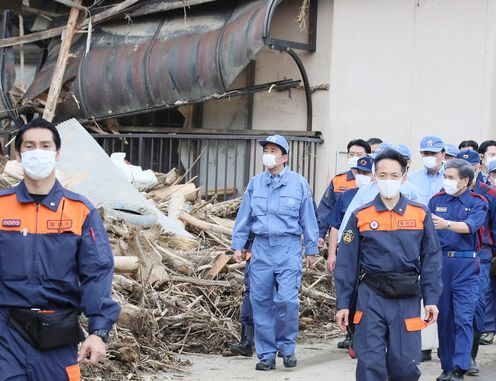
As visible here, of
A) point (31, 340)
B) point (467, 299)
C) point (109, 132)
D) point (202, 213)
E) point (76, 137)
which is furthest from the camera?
point (109, 132)

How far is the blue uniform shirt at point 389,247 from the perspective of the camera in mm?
6715

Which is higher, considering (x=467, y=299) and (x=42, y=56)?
(x=42, y=56)

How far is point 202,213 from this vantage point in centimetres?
1220

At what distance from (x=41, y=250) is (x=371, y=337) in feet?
8.11

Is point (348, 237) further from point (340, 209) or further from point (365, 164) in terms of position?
point (340, 209)

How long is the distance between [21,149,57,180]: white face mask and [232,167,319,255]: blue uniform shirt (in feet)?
13.5

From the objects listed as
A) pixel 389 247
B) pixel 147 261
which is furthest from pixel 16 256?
pixel 147 261

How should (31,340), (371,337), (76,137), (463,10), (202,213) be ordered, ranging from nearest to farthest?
(31,340) → (371,337) → (76,137) → (202,213) → (463,10)

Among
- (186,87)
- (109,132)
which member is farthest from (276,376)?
(109,132)

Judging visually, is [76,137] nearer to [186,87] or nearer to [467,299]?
[186,87]

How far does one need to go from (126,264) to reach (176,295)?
0.69 m

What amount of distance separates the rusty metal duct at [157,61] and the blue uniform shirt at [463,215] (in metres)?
5.29

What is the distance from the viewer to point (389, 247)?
22.0ft

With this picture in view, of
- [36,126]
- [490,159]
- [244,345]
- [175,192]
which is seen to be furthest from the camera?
[175,192]
